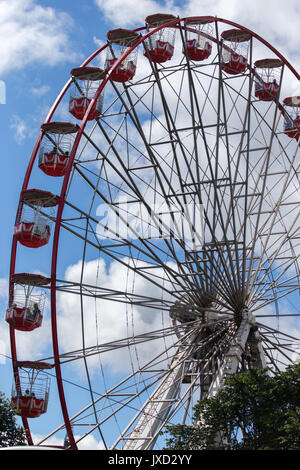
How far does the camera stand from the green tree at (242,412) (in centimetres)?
1927

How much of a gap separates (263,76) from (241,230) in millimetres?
6261

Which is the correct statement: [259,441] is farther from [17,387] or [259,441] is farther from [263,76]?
[263,76]

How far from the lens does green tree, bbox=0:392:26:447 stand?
64.6ft

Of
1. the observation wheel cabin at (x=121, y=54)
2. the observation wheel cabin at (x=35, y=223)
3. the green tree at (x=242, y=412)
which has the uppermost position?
the observation wheel cabin at (x=121, y=54)

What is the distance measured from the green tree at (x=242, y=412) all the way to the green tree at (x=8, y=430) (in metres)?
3.93

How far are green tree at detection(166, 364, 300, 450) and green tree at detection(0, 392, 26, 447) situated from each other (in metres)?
3.93

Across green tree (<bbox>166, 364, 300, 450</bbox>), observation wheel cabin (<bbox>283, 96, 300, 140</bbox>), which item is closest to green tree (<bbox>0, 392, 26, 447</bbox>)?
green tree (<bbox>166, 364, 300, 450</bbox>)

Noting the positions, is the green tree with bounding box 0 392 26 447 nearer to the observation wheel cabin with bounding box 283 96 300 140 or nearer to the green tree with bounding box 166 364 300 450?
the green tree with bounding box 166 364 300 450

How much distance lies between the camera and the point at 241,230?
27594 mm

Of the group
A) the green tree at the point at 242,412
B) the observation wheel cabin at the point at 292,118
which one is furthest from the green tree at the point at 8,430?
the observation wheel cabin at the point at 292,118

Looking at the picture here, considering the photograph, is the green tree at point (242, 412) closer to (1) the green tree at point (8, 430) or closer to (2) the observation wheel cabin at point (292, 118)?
(1) the green tree at point (8, 430)

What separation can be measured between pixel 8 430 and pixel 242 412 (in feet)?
20.0

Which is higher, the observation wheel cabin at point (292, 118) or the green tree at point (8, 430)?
the observation wheel cabin at point (292, 118)
